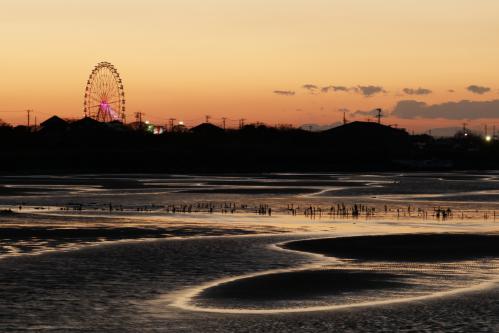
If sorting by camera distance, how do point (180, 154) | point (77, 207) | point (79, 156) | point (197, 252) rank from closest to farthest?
point (197, 252) → point (77, 207) → point (79, 156) → point (180, 154)

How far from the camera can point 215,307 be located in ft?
74.1

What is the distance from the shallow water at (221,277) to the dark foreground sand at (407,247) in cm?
126

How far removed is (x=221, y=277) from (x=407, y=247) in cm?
997

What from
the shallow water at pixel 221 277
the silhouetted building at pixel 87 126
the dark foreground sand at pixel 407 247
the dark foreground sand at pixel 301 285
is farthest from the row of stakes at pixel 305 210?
the silhouetted building at pixel 87 126

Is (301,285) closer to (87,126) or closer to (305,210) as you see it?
(305,210)

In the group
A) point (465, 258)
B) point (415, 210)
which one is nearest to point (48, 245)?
point (465, 258)

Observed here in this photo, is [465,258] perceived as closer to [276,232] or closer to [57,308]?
[276,232]

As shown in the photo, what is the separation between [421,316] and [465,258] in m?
10.4

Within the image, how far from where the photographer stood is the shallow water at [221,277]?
21.0m

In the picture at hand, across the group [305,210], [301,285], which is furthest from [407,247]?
[305,210]

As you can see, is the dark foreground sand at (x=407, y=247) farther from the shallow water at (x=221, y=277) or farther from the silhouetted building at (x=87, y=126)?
the silhouetted building at (x=87, y=126)

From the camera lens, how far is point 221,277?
89.5ft

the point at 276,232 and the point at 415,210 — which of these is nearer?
the point at 276,232

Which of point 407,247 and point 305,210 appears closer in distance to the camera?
point 407,247
